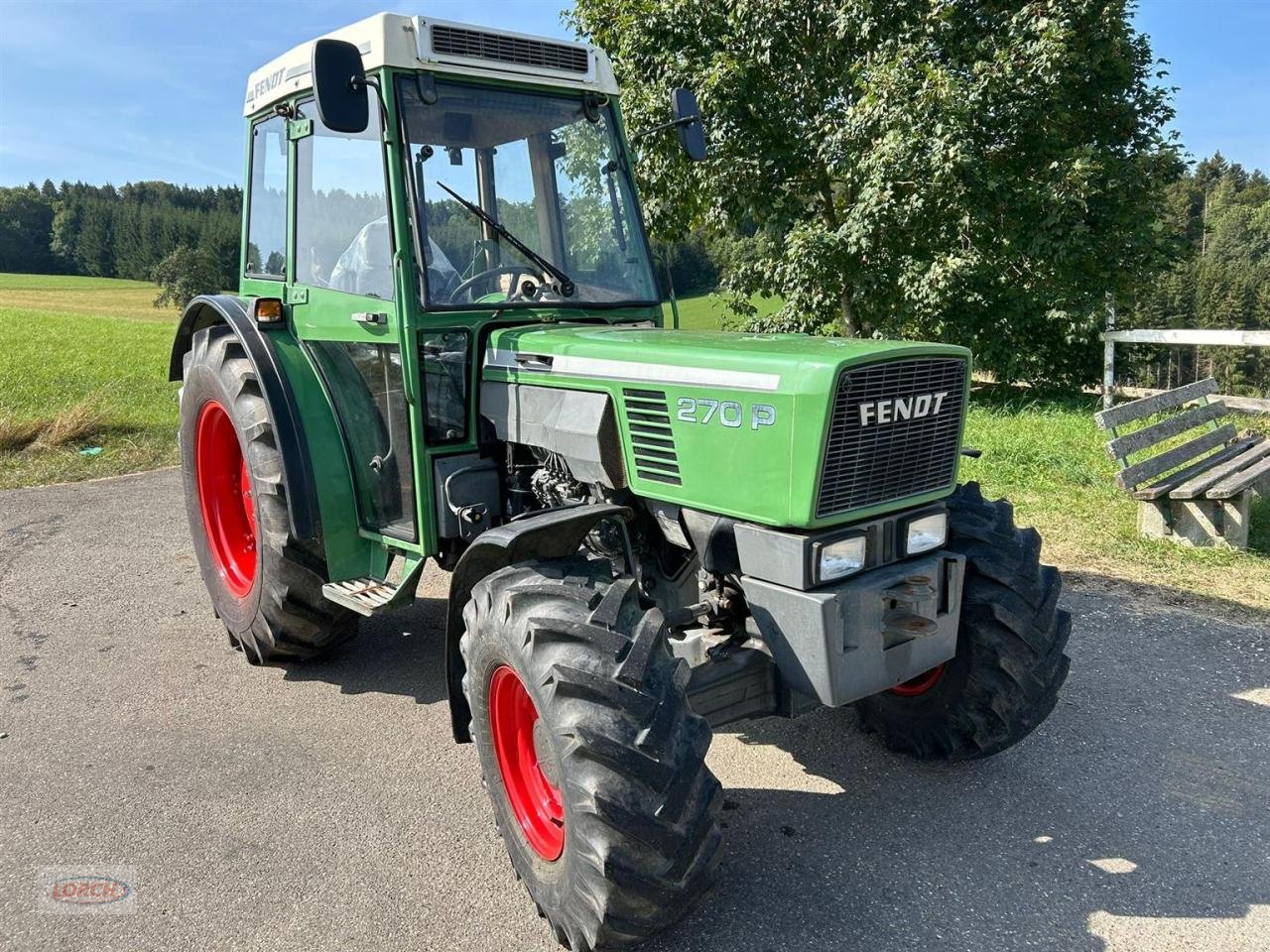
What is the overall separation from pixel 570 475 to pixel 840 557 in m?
1.14

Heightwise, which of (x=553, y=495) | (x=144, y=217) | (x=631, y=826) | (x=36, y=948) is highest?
(x=144, y=217)

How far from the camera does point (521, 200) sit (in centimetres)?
397

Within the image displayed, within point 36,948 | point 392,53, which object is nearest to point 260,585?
point 36,948

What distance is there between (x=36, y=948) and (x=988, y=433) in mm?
9255

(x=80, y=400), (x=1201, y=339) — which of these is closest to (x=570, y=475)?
(x=1201, y=339)

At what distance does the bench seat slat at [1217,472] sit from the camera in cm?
600

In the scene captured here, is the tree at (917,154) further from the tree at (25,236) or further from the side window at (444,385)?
the tree at (25,236)

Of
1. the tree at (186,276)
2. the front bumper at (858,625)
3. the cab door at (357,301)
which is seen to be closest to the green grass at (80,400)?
the cab door at (357,301)

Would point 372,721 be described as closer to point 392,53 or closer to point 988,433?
point 392,53

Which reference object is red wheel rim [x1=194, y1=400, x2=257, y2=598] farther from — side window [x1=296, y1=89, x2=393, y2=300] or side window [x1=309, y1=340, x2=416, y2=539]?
side window [x1=296, y1=89, x2=393, y2=300]

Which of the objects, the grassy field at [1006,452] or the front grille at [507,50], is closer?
the front grille at [507,50]

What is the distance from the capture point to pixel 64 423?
1015cm

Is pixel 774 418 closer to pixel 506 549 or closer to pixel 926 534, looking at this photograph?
pixel 926 534

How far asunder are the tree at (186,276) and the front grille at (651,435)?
36902 millimetres
